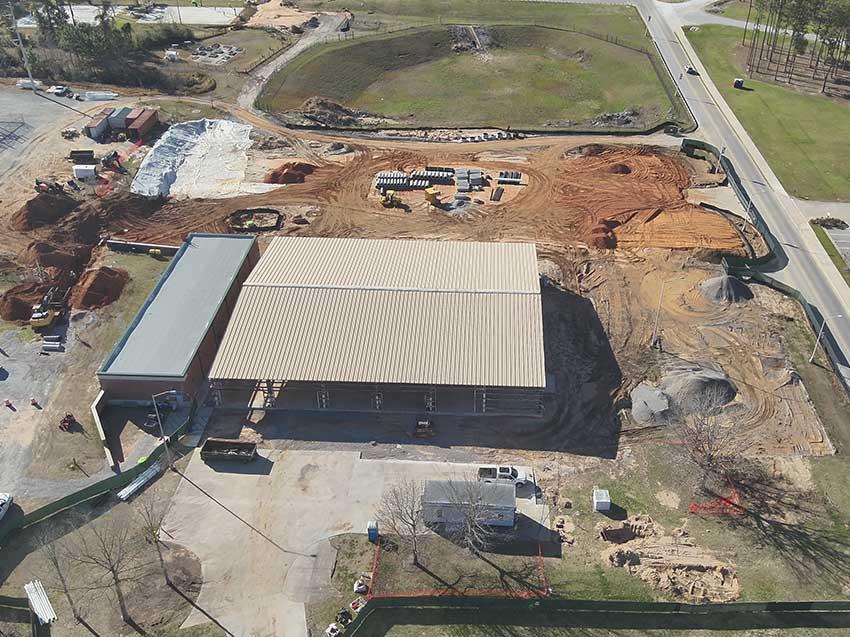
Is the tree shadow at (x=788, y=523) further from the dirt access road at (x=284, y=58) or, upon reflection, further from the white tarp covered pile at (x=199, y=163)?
the dirt access road at (x=284, y=58)

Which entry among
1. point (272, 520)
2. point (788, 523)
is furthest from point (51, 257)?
point (788, 523)

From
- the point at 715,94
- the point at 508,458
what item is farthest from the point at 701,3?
the point at 508,458

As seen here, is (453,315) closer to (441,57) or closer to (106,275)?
(106,275)

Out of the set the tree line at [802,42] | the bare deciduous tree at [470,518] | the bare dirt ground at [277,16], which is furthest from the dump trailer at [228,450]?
the bare dirt ground at [277,16]

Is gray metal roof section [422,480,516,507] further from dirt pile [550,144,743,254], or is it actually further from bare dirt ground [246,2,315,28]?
bare dirt ground [246,2,315,28]

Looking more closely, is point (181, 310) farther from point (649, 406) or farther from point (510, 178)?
point (510, 178)

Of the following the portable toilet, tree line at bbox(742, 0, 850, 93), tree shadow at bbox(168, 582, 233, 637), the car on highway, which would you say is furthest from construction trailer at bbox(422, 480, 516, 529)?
tree line at bbox(742, 0, 850, 93)
